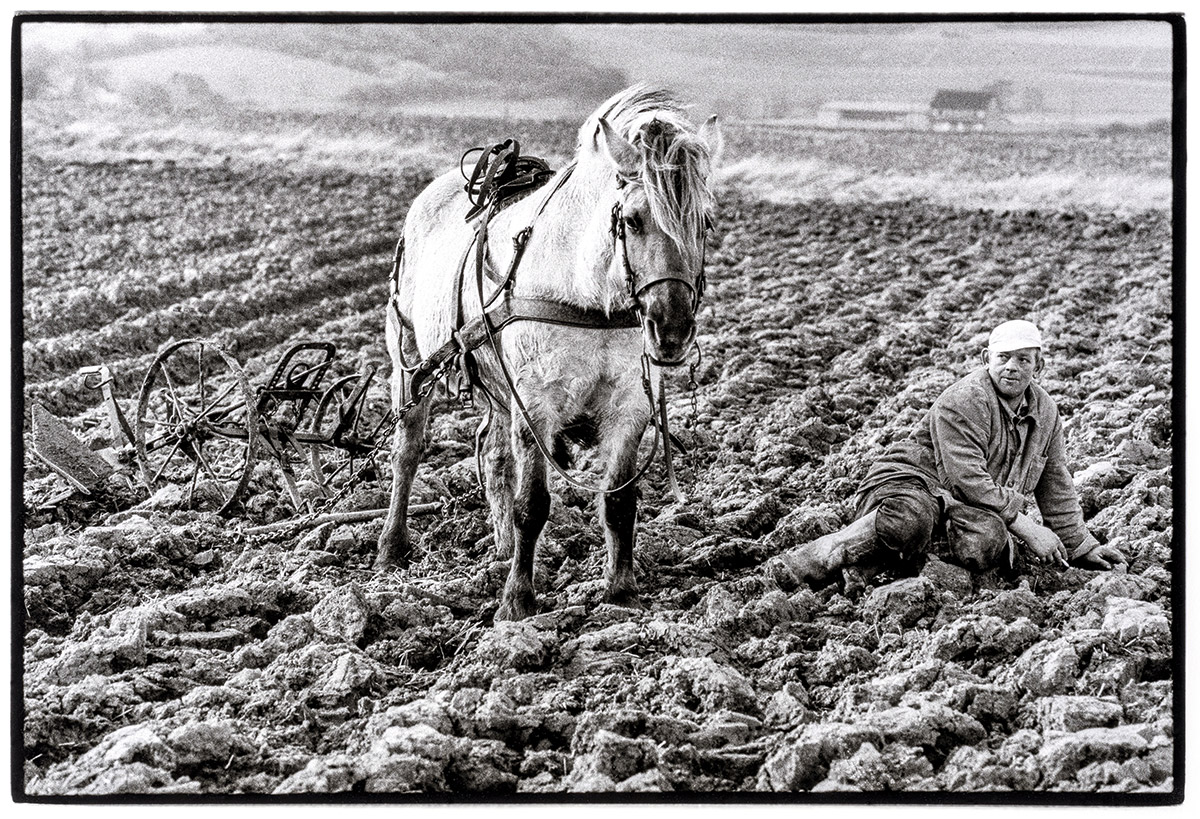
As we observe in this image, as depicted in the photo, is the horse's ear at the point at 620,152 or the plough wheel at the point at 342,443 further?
the plough wheel at the point at 342,443

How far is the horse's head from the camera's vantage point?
3758 millimetres

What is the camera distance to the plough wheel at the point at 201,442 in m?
4.84

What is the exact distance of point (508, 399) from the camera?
4457 mm

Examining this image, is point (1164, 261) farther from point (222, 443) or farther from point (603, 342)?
point (222, 443)

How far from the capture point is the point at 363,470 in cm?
522

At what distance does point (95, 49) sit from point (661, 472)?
274 cm

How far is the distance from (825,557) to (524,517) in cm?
109

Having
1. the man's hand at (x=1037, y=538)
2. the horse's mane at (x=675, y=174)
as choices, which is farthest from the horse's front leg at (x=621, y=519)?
the man's hand at (x=1037, y=538)

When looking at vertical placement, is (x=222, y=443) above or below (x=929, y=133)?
below

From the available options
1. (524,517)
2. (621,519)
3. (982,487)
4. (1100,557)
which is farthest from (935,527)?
(524,517)

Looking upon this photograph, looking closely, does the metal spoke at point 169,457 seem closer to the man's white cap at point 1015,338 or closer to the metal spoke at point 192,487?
the metal spoke at point 192,487

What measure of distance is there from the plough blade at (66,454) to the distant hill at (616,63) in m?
1.24

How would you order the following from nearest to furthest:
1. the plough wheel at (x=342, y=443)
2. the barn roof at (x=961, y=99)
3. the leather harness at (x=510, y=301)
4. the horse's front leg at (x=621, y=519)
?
the leather harness at (x=510, y=301), the horse's front leg at (x=621, y=519), the plough wheel at (x=342, y=443), the barn roof at (x=961, y=99)

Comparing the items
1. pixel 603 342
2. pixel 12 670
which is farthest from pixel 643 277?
pixel 12 670
